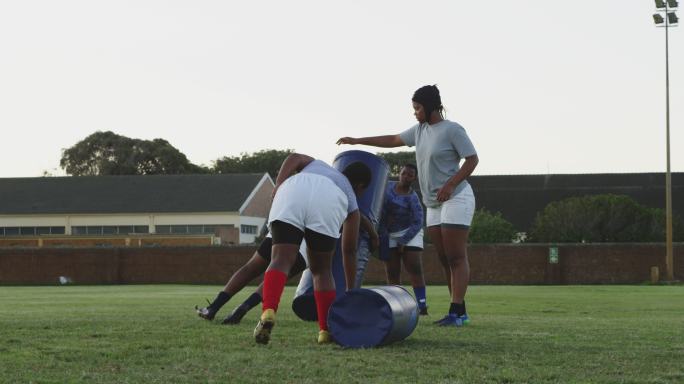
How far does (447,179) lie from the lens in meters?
9.23

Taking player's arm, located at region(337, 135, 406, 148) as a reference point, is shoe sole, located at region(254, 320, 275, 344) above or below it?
below

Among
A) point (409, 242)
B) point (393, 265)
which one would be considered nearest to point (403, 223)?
point (409, 242)

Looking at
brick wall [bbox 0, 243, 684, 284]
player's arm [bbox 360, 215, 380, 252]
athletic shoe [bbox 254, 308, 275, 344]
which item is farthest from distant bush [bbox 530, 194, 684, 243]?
athletic shoe [bbox 254, 308, 275, 344]

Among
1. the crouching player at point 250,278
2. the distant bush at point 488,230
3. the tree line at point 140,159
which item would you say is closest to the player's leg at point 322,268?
the crouching player at point 250,278

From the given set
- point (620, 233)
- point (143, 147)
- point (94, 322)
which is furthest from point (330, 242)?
point (143, 147)

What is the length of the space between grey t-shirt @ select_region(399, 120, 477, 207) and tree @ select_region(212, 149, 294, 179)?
95.6 m

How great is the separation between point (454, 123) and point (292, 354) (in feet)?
11.6

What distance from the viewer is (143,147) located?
10762 centimetres

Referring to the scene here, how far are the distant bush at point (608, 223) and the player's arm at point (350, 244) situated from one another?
174ft

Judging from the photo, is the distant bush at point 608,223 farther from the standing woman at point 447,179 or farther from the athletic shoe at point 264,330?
the athletic shoe at point 264,330

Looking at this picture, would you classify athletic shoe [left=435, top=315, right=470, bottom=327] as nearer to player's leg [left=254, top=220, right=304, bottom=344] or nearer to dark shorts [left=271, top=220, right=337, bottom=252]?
dark shorts [left=271, top=220, right=337, bottom=252]

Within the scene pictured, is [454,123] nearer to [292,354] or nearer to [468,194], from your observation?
[468,194]

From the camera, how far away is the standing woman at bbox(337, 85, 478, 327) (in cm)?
908

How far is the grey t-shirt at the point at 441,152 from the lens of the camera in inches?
361
